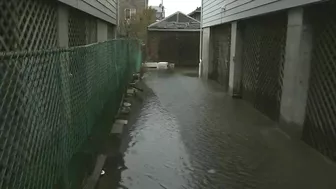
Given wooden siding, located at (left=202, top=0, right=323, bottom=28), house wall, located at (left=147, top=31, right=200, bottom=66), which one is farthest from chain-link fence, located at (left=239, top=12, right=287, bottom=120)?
house wall, located at (left=147, top=31, right=200, bottom=66)

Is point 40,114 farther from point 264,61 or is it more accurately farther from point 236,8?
point 236,8

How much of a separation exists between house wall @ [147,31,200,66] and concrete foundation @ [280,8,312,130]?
67.5 ft

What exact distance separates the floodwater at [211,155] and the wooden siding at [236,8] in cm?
246

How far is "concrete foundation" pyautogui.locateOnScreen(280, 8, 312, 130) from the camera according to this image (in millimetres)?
6477

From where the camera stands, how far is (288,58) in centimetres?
709

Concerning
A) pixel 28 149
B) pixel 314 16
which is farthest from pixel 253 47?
pixel 28 149

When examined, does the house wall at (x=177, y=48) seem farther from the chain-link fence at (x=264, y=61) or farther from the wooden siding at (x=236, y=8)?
the chain-link fence at (x=264, y=61)

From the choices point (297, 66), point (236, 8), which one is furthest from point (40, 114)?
point (236, 8)

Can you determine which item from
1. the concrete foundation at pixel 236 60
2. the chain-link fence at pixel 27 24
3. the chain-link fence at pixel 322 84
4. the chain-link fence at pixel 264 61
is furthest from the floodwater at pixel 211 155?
the concrete foundation at pixel 236 60

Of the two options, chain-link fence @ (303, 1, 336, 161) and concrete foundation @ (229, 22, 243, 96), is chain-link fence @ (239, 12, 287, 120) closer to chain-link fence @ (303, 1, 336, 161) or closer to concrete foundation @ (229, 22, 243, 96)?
concrete foundation @ (229, 22, 243, 96)

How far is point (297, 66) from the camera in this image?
6.64 metres

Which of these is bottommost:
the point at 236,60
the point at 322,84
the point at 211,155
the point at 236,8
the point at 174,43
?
the point at 211,155

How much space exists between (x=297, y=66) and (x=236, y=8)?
484 cm

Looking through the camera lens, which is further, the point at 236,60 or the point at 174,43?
the point at 174,43
